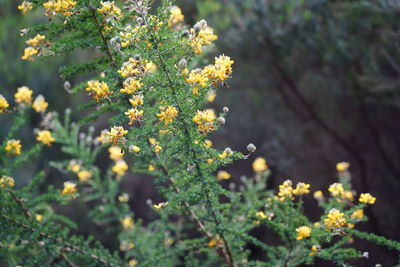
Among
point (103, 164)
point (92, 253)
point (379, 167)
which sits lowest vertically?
point (92, 253)

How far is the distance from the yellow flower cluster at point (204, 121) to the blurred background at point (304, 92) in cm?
364

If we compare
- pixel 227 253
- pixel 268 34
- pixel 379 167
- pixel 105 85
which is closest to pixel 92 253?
pixel 227 253

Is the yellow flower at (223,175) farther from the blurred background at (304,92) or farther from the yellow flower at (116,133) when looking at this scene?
the blurred background at (304,92)

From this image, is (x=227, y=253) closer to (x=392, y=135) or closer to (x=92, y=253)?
(x=92, y=253)

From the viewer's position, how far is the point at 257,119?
770 cm

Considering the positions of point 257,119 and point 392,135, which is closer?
point 392,135

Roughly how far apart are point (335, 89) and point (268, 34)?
4.73ft

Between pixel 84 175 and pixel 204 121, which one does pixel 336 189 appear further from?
pixel 84 175

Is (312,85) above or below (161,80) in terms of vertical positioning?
above

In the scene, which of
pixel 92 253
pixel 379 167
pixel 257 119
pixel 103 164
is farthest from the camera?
pixel 103 164

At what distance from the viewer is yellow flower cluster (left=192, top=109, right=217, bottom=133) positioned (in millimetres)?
2082

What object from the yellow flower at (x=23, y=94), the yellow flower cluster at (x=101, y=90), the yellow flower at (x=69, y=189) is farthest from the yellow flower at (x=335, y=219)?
the yellow flower at (x=23, y=94)

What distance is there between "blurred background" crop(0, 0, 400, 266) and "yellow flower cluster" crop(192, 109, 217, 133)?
12.0 ft

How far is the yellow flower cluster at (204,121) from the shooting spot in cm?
208
